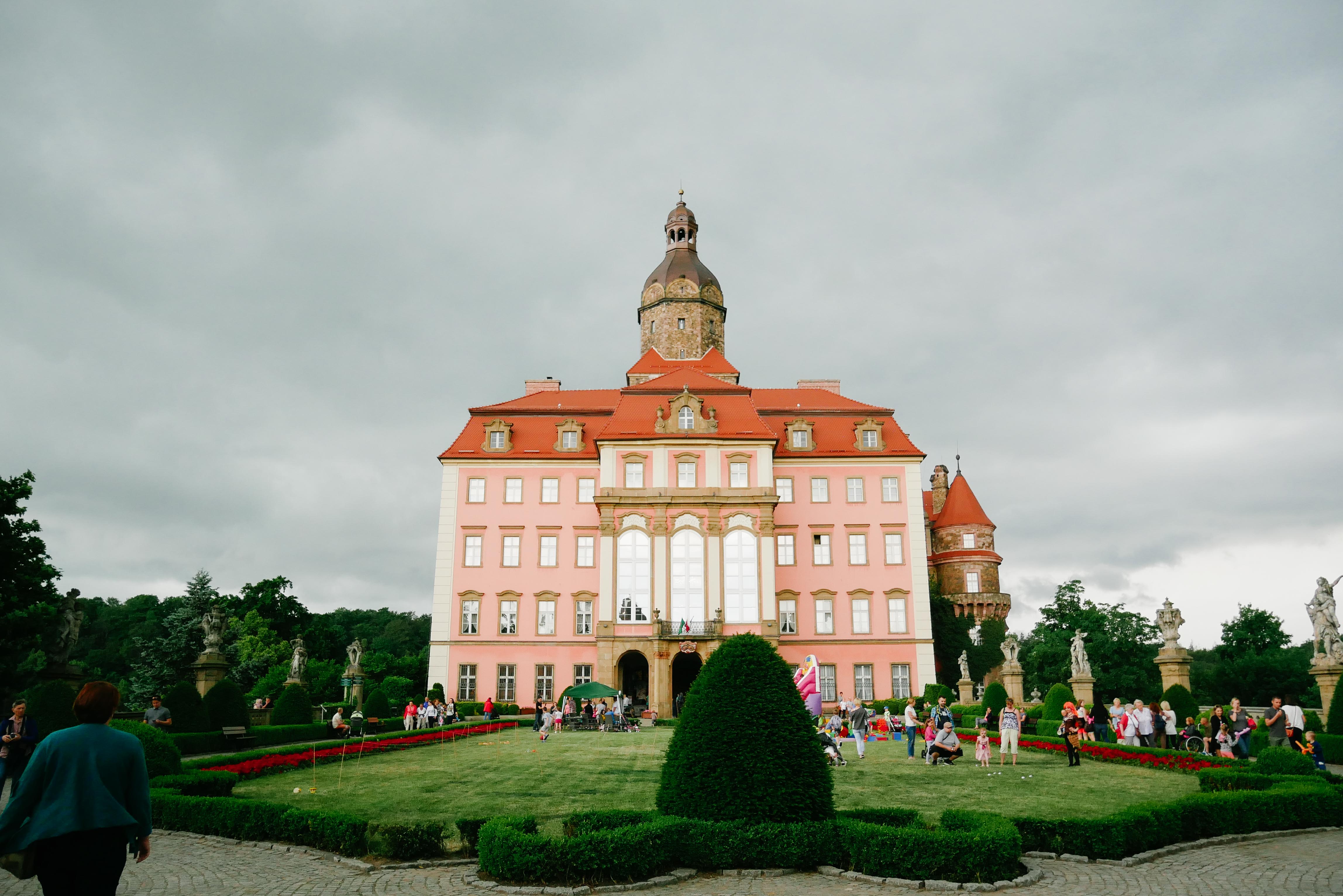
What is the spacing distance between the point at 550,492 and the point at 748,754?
38.2 meters

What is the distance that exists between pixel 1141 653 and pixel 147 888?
6130 cm

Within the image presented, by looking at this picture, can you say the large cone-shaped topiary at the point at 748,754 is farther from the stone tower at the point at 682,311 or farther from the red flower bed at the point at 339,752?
the stone tower at the point at 682,311

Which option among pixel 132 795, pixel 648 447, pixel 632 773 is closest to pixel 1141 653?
pixel 648 447

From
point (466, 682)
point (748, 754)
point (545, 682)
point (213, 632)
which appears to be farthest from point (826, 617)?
point (748, 754)

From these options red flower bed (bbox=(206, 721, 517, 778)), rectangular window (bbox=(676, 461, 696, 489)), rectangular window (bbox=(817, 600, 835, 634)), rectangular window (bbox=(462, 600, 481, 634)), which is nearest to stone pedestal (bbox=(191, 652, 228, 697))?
red flower bed (bbox=(206, 721, 517, 778))

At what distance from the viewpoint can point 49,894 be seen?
517cm

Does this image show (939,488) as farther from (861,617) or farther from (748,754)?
(748,754)

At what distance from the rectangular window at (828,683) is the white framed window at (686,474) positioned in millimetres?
11277

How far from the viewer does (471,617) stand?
45594 mm

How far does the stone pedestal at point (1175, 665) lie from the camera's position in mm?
26875

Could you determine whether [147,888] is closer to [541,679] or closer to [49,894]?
[49,894]

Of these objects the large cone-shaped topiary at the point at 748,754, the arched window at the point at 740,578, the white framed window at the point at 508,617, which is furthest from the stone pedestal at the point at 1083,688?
the white framed window at the point at 508,617

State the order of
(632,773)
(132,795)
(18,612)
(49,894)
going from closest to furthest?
1. (49,894)
2. (132,795)
3. (632,773)
4. (18,612)

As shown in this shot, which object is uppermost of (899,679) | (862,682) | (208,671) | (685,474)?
(685,474)
